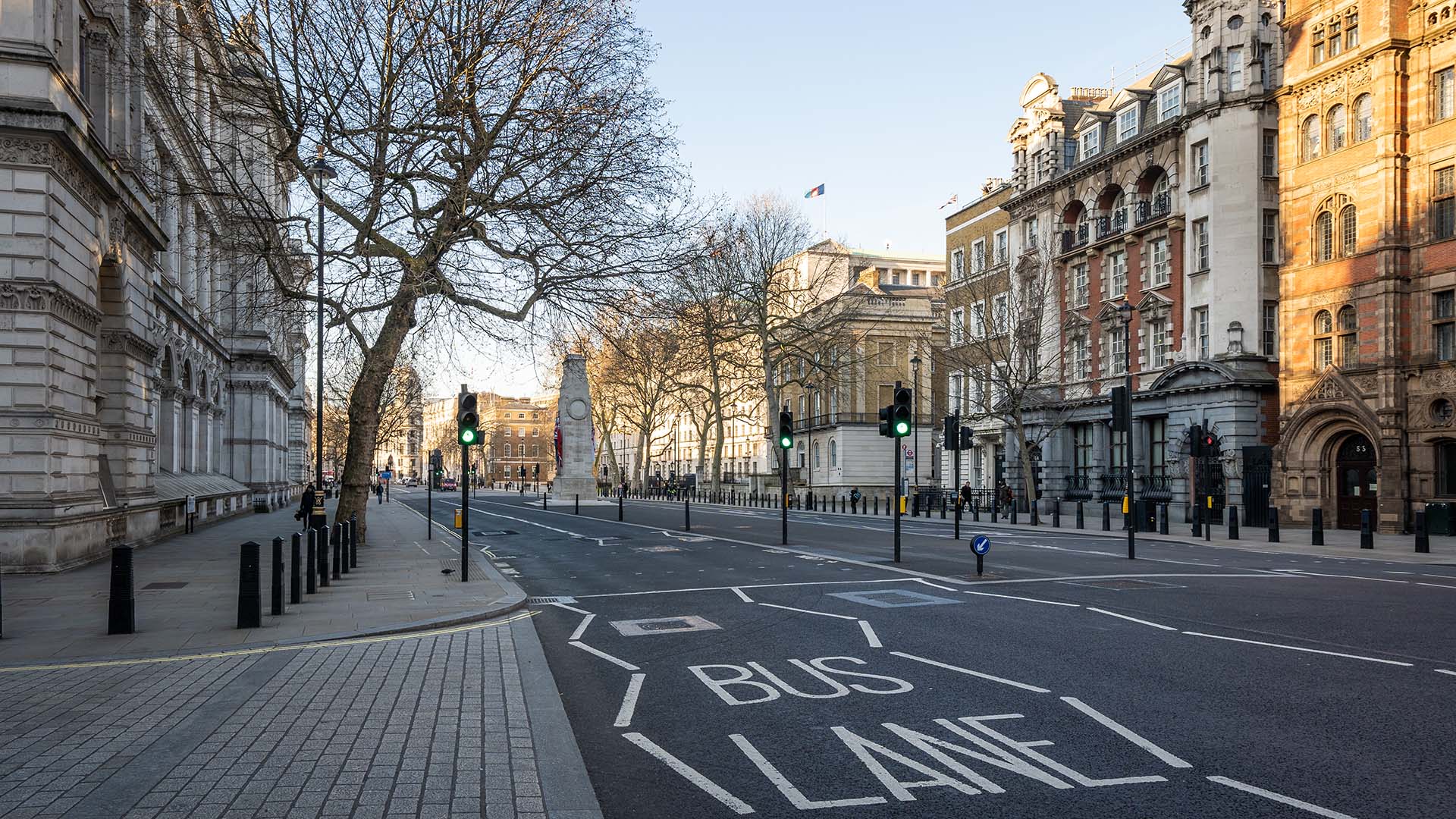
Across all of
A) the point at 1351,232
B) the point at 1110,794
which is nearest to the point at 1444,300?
the point at 1351,232

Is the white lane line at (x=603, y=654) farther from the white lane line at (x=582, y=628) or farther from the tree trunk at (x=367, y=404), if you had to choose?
the tree trunk at (x=367, y=404)

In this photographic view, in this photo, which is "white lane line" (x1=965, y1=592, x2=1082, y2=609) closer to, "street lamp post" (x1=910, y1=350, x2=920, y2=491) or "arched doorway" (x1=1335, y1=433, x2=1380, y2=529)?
"street lamp post" (x1=910, y1=350, x2=920, y2=491)

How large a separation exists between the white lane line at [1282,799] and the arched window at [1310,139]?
34.8m

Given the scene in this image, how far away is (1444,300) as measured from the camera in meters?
30.0

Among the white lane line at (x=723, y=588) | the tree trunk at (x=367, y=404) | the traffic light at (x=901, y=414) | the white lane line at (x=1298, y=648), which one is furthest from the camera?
the tree trunk at (x=367, y=404)

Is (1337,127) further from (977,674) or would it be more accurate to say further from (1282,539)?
(977,674)

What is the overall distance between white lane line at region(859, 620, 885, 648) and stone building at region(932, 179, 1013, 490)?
3745 cm

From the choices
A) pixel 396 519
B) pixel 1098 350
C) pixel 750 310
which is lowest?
pixel 396 519

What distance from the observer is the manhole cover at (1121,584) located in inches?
588

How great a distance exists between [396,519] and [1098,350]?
31413 mm

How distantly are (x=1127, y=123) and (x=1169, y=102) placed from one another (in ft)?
9.92

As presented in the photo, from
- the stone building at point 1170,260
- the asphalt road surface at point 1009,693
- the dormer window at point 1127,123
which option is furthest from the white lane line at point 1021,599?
the dormer window at point 1127,123

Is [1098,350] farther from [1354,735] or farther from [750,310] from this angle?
[1354,735]

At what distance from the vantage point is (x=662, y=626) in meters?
11.4
